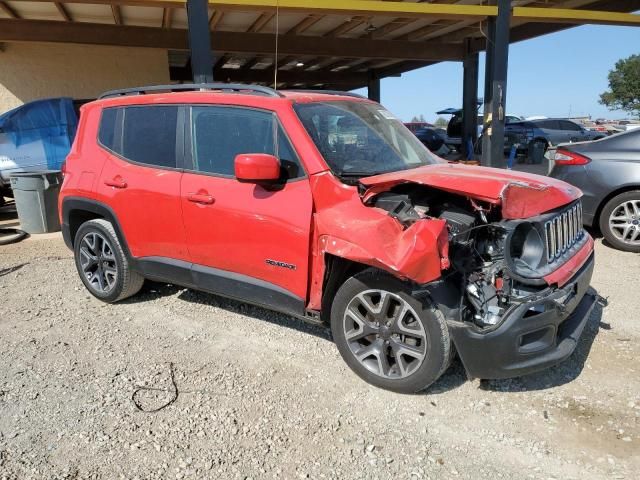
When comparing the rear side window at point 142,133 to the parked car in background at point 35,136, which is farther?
the parked car in background at point 35,136

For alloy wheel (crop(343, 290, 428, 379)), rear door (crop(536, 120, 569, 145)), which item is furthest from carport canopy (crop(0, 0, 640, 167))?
rear door (crop(536, 120, 569, 145))

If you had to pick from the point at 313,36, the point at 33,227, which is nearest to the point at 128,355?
the point at 33,227

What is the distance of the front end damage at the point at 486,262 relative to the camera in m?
2.76

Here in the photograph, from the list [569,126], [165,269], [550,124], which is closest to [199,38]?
[165,269]

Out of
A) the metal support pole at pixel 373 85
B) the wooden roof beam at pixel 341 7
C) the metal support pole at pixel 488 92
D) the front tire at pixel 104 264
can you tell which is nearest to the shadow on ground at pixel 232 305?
the front tire at pixel 104 264

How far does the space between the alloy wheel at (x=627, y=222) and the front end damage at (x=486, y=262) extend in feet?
11.4

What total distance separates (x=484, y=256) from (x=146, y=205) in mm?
2625

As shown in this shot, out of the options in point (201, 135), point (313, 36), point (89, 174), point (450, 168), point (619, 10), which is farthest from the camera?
point (313, 36)

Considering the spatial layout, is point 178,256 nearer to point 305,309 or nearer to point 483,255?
point 305,309

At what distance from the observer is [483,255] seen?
298 centimetres

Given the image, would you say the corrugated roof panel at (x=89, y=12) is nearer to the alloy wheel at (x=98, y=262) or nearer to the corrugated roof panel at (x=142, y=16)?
the corrugated roof panel at (x=142, y=16)

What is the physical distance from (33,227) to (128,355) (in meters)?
5.20

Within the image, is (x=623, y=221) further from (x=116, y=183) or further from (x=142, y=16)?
(x=142, y=16)

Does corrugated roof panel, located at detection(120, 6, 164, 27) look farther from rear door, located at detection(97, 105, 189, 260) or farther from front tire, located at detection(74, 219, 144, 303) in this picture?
front tire, located at detection(74, 219, 144, 303)
